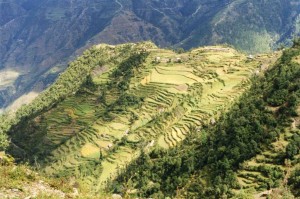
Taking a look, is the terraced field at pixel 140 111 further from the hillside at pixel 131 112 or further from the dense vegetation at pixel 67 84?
the dense vegetation at pixel 67 84

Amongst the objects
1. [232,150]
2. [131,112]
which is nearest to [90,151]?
[131,112]

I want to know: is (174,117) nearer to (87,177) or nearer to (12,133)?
(87,177)

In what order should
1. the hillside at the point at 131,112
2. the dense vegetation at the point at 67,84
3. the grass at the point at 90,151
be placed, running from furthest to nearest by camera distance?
the dense vegetation at the point at 67,84
the grass at the point at 90,151
the hillside at the point at 131,112

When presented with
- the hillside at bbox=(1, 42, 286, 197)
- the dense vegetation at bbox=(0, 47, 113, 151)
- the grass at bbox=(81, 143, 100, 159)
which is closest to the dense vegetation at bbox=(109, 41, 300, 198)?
the hillside at bbox=(1, 42, 286, 197)

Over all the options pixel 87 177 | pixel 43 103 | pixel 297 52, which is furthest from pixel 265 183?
pixel 43 103

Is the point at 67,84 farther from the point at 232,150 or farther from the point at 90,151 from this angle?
the point at 232,150

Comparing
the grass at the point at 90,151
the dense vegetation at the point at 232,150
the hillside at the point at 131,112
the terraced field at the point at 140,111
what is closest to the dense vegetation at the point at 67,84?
the hillside at the point at 131,112
